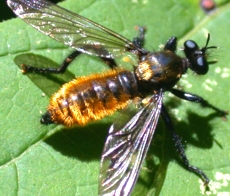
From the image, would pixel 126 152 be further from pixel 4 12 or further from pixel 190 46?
pixel 4 12

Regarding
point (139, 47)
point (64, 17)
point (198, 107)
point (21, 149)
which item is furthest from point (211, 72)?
point (21, 149)

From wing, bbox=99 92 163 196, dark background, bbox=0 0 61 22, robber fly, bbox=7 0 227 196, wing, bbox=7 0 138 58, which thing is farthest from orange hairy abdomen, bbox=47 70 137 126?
dark background, bbox=0 0 61 22

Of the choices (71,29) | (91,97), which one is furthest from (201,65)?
(71,29)

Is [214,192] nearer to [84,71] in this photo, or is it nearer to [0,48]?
[84,71]

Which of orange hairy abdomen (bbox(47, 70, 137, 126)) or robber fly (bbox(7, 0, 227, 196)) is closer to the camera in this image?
robber fly (bbox(7, 0, 227, 196))

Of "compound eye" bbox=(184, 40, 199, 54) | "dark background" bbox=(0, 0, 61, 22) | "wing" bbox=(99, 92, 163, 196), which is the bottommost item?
"wing" bbox=(99, 92, 163, 196)

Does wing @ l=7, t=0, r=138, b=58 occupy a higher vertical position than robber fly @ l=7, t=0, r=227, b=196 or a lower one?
higher

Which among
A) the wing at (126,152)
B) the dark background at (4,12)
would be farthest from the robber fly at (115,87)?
the dark background at (4,12)

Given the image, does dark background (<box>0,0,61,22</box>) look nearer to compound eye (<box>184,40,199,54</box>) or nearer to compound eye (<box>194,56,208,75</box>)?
compound eye (<box>184,40,199,54</box>)
